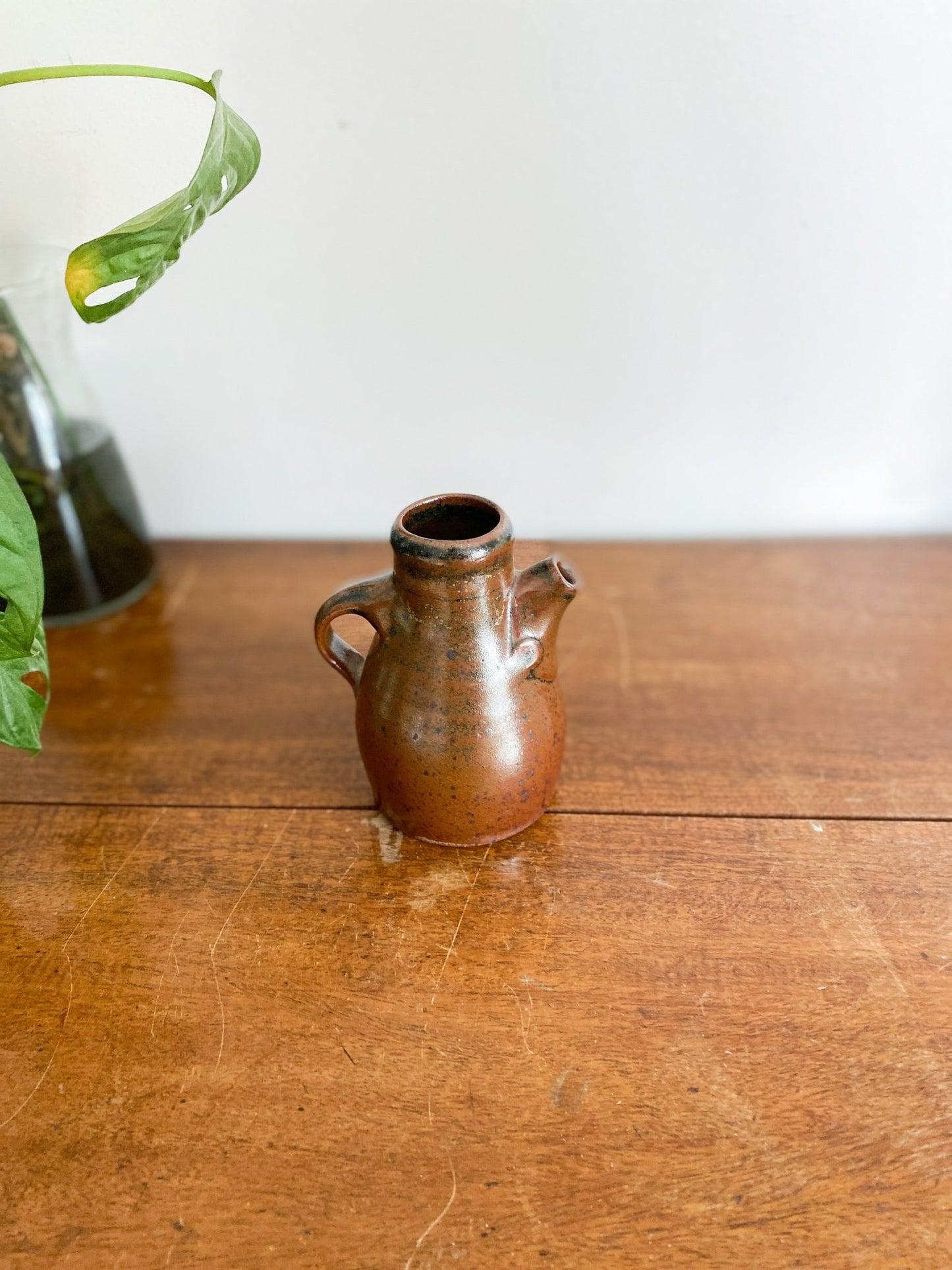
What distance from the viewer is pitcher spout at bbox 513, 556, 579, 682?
59 centimetres

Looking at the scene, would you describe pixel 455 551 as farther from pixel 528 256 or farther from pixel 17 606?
pixel 528 256

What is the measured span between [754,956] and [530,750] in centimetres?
19

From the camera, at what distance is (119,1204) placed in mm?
459

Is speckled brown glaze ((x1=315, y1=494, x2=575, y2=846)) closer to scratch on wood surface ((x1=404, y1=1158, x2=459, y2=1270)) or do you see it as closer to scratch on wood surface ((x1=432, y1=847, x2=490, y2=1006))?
scratch on wood surface ((x1=432, y1=847, x2=490, y2=1006))

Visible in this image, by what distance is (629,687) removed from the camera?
792 mm

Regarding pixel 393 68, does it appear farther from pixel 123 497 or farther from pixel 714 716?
pixel 714 716

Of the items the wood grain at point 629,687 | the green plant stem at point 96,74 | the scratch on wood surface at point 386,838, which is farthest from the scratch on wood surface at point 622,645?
the green plant stem at point 96,74

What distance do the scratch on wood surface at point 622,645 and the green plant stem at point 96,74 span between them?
53 centimetres

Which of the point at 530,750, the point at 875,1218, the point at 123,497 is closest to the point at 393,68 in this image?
the point at 123,497

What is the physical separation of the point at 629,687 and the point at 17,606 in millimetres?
488

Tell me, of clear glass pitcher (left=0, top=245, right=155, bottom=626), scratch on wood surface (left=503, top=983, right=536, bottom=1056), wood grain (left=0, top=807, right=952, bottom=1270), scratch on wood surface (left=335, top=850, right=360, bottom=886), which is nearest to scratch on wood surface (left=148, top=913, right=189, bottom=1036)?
wood grain (left=0, top=807, right=952, bottom=1270)

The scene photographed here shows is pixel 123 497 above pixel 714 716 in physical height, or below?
above

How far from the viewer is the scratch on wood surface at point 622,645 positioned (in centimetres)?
80

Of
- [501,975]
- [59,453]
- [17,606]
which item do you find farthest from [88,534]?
[501,975]
